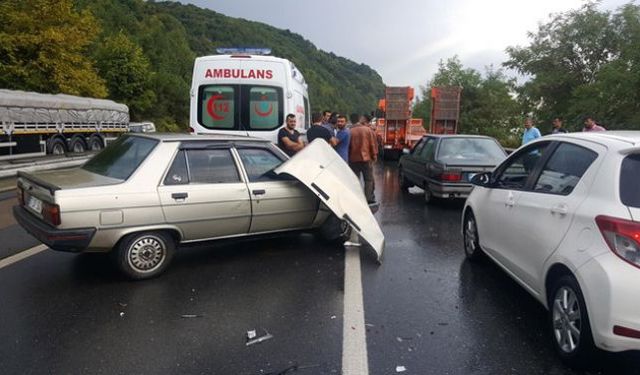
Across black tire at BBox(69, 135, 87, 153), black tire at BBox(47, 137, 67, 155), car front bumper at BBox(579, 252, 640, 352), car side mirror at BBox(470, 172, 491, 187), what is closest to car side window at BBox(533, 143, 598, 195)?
car front bumper at BBox(579, 252, 640, 352)

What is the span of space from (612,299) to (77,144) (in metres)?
22.9

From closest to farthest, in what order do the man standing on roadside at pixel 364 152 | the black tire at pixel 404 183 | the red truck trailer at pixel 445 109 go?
the man standing on roadside at pixel 364 152 < the black tire at pixel 404 183 < the red truck trailer at pixel 445 109

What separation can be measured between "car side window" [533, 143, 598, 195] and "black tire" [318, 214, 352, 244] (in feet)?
8.90

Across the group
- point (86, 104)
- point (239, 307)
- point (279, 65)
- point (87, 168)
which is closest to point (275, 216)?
point (239, 307)

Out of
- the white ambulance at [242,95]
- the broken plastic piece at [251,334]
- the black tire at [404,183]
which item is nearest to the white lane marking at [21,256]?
the broken plastic piece at [251,334]

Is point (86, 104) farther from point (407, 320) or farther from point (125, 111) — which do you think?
point (407, 320)

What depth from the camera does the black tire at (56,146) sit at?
19797 mm

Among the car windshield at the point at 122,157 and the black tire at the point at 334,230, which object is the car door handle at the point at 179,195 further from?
the black tire at the point at 334,230

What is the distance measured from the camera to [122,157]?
5215 mm

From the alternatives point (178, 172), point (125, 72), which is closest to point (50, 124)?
point (178, 172)

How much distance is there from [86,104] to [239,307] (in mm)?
22002

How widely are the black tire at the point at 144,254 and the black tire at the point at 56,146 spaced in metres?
17.7

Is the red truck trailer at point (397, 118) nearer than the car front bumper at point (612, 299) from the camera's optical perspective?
No

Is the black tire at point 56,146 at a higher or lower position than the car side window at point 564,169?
lower
